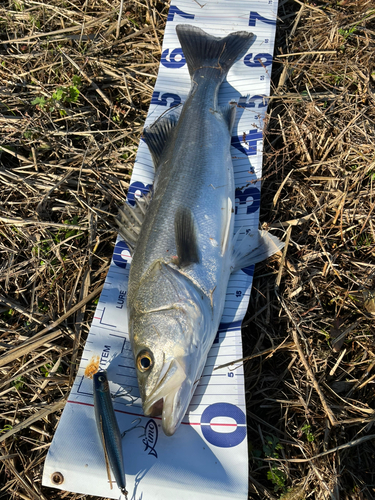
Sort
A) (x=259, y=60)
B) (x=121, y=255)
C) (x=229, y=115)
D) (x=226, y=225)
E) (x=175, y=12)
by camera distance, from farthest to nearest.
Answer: (x=175, y=12) → (x=259, y=60) → (x=229, y=115) → (x=121, y=255) → (x=226, y=225)

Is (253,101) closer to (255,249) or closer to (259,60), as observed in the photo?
(259,60)

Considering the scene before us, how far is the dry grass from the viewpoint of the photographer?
98.3 inches

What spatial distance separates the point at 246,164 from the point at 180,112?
2.60ft

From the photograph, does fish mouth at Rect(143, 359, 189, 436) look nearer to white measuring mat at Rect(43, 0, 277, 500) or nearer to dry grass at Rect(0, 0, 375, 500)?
white measuring mat at Rect(43, 0, 277, 500)

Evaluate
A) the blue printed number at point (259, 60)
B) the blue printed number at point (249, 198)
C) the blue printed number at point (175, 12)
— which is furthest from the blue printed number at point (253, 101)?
the blue printed number at point (175, 12)

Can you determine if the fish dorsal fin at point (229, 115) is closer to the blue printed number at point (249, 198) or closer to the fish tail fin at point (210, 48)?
the fish tail fin at point (210, 48)

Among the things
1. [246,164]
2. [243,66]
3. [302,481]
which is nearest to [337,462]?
[302,481]

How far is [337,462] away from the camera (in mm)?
2338

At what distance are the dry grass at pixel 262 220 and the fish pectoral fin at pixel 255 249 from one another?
5.6 inches

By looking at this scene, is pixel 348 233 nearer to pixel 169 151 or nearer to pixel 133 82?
pixel 169 151

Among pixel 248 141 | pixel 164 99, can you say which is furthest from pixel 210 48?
pixel 248 141

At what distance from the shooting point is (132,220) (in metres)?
2.86

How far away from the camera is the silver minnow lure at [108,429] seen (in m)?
2.13

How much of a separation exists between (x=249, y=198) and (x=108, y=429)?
7.03 feet
